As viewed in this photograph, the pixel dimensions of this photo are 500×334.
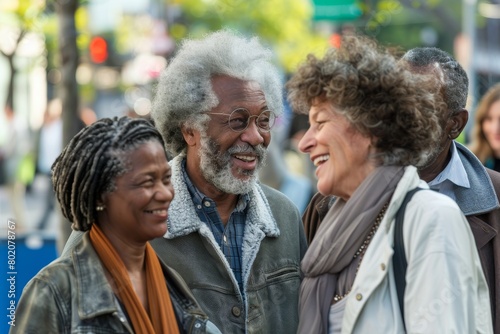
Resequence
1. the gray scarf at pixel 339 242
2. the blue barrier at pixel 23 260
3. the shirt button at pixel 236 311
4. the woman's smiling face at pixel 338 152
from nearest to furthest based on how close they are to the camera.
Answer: the gray scarf at pixel 339 242
the woman's smiling face at pixel 338 152
the shirt button at pixel 236 311
the blue barrier at pixel 23 260

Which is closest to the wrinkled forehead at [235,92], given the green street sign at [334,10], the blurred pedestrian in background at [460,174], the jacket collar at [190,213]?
the jacket collar at [190,213]

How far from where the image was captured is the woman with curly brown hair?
130 inches

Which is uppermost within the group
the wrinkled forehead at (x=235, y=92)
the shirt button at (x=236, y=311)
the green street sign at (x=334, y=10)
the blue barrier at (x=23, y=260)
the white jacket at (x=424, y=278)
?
the green street sign at (x=334, y=10)

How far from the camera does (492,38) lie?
792 inches

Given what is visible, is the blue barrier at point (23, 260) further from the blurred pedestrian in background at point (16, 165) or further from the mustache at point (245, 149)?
the blurred pedestrian in background at point (16, 165)

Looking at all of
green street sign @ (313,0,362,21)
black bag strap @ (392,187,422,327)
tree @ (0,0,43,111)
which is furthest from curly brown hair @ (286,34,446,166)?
green street sign @ (313,0,362,21)

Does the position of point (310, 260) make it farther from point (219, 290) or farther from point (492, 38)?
point (492, 38)

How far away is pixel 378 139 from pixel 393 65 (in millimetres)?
288

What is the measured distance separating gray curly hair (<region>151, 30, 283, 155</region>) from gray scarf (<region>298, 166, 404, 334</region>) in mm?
894

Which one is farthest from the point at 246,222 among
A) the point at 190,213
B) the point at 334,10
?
the point at 334,10

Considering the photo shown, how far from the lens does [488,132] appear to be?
7.73 m

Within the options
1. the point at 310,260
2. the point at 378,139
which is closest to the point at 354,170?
the point at 378,139

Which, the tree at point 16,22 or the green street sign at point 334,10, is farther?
the green street sign at point 334,10

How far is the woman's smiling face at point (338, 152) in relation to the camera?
3639mm
